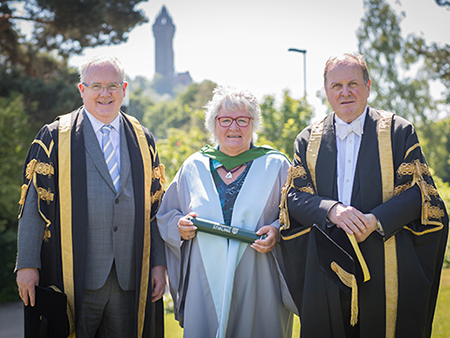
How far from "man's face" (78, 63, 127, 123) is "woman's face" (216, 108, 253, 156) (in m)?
0.82

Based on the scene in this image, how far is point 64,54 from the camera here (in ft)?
45.4

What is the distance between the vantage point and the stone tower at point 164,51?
409 feet

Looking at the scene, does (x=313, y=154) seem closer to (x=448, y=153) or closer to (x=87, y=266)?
(x=87, y=266)

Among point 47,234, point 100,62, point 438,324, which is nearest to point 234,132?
point 100,62

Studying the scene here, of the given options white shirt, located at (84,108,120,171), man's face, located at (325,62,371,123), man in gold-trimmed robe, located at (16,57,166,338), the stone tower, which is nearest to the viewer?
man's face, located at (325,62,371,123)

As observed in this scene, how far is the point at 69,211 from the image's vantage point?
2.91m

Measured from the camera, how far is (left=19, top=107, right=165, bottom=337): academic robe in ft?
9.43

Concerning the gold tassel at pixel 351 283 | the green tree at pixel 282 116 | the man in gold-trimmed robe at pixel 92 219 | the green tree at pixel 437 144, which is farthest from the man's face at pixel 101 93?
the green tree at pixel 437 144

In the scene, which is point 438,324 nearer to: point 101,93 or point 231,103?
point 231,103

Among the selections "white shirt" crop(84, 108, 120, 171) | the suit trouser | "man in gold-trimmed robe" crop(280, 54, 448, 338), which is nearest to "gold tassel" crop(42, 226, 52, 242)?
the suit trouser

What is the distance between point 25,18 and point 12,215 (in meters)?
5.90

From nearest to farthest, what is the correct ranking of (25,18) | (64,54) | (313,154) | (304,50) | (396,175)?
(396,175) < (313,154) < (304,50) < (25,18) < (64,54)

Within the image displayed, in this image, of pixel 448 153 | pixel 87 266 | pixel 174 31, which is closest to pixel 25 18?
pixel 87 266

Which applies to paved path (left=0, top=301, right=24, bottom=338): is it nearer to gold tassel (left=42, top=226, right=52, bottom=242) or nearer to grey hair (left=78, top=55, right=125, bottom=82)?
gold tassel (left=42, top=226, right=52, bottom=242)
